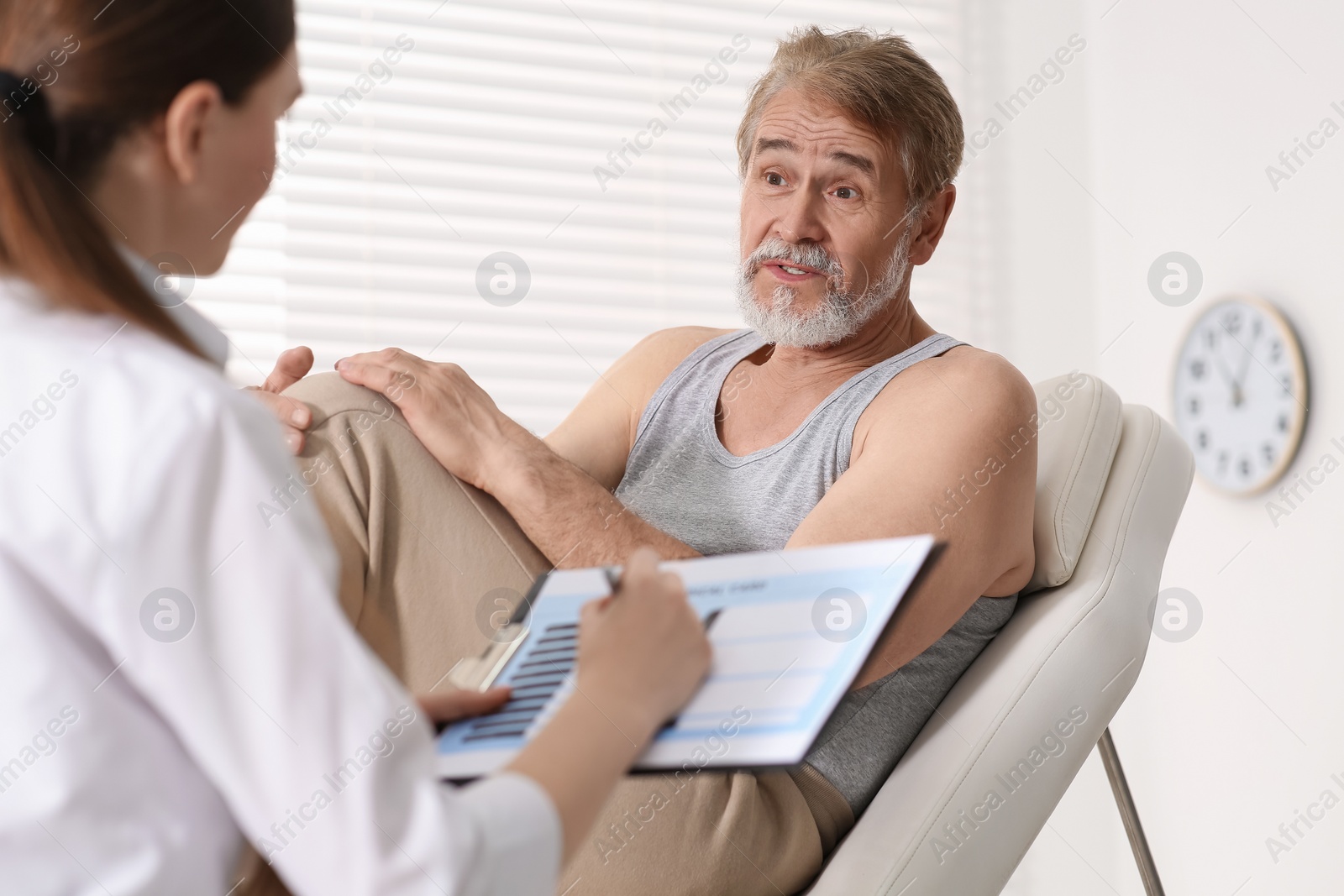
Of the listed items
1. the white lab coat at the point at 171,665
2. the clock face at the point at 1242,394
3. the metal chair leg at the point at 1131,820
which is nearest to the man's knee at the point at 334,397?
the white lab coat at the point at 171,665

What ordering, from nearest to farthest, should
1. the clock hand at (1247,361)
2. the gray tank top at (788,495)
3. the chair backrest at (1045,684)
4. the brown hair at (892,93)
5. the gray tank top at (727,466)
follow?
the chair backrest at (1045,684)
the gray tank top at (788,495)
the gray tank top at (727,466)
the brown hair at (892,93)
the clock hand at (1247,361)

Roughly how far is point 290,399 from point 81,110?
0.58 meters

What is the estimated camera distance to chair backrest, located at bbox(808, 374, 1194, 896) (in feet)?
3.40

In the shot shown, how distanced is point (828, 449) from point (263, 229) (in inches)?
60.2

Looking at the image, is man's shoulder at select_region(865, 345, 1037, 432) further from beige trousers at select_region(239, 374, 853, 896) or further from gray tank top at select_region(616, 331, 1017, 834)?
beige trousers at select_region(239, 374, 853, 896)

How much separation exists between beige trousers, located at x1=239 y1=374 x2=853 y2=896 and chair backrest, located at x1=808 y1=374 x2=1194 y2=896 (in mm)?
63

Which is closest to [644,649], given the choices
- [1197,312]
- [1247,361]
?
[1247,361]

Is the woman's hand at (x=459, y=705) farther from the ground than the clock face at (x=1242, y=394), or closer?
closer

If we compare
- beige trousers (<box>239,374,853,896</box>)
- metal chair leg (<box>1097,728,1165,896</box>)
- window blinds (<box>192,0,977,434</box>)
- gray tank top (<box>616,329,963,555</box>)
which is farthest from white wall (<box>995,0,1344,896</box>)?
beige trousers (<box>239,374,853,896</box>)

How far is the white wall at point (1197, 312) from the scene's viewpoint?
210 cm

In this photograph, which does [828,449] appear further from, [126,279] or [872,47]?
[126,279]

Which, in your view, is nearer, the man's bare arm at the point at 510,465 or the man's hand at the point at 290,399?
the man's hand at the point at 290,399

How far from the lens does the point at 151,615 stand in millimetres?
494

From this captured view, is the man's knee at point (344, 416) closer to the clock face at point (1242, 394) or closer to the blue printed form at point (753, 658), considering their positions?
the blue printed form at point (753, 658)
